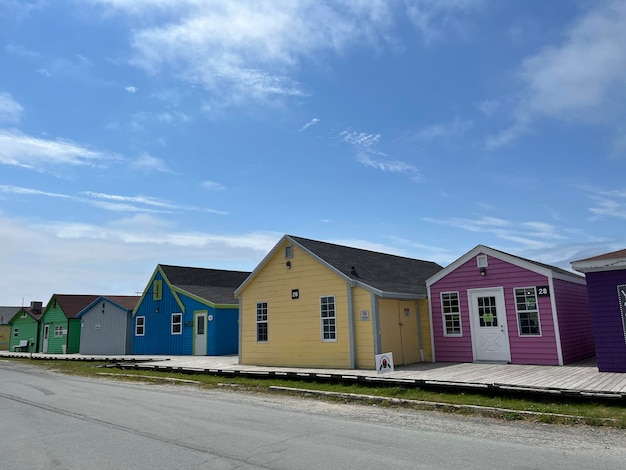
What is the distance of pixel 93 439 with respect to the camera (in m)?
7.27

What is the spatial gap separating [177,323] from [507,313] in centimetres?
1919

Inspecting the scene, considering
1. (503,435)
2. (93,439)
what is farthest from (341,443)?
(93,439)

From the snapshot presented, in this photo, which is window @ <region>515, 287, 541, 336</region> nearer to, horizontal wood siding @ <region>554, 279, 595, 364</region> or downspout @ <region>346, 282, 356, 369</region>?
horizontal wood siding @ <region>554, 279, 595, 364</region>

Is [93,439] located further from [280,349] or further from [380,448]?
[280,349]

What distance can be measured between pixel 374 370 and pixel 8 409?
393 inches

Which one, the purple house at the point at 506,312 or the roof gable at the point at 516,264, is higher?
the roof gable at the point at 516,264

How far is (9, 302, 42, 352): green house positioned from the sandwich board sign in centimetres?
3763

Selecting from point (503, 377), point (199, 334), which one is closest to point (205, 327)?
point (199, 334)

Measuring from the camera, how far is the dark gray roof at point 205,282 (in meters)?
28.0

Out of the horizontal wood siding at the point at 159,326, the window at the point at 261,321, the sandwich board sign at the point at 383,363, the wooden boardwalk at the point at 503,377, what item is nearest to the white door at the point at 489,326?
the wooden boardwalk at the point at 503,377

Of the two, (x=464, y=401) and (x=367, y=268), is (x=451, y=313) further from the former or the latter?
(x=464, y=401)

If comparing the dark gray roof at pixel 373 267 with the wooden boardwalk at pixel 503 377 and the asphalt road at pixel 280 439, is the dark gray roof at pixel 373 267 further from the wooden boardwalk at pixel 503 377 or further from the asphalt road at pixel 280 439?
the asphalt road at pixel 280 439

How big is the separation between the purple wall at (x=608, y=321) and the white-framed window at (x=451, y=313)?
4.73m

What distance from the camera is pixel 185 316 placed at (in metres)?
27.7
